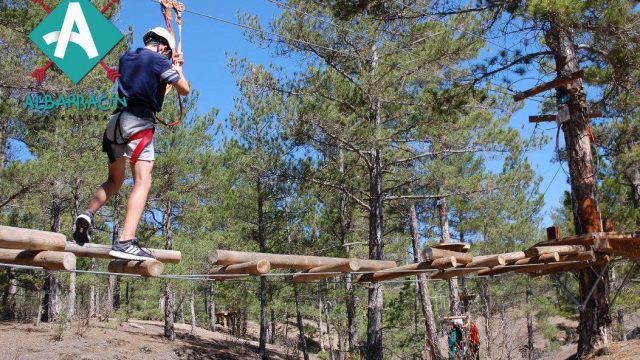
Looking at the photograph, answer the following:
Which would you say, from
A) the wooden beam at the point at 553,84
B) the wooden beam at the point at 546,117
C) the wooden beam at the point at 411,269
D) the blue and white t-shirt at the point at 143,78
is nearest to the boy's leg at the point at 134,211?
the blue and white t-shirt at the point at 143,78

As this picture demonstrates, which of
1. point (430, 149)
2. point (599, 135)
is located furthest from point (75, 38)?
point (599, 135)

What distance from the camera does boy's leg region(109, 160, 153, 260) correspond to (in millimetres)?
3611

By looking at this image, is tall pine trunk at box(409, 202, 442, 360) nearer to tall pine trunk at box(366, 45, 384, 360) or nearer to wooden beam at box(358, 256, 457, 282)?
tall pine trunk at box(366, 45, 384, 360)

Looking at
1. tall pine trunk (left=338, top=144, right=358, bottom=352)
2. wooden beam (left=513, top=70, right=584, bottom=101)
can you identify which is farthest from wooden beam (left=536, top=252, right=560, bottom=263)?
tall pine trunk (left=338, top=144, right=358, bottom=352)

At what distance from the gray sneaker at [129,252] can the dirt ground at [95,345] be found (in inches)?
386

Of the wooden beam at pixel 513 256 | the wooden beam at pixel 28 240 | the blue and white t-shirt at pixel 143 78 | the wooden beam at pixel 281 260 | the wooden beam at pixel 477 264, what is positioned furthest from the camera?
the wooden beam at pixel 513 256

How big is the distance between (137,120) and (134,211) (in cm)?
56

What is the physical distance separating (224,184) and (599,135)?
412 inches

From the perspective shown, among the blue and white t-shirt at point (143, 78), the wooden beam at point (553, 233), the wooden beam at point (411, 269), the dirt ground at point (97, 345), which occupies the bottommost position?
the dirt ground at point (97, 345)

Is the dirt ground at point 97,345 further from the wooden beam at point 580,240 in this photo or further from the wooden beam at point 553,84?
the wooden beam at point 553,84

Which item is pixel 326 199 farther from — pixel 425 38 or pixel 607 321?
pixel 607 321

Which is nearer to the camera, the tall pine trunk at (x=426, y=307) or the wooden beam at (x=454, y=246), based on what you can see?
the wooden beam at (x=454, y=246)

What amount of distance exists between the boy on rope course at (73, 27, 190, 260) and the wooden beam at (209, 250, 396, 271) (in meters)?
1.02

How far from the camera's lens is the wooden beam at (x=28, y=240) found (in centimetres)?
332
